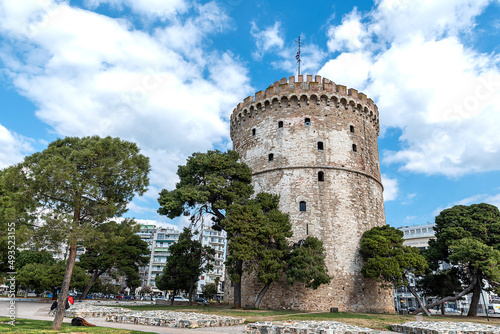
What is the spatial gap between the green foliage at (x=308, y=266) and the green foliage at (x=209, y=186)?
15.8 feet

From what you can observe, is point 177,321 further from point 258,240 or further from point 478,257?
point 478,257

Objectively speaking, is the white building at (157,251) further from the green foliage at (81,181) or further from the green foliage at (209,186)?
the green foliage at (81,181)

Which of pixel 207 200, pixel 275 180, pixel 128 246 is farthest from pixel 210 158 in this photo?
pixel 128 246

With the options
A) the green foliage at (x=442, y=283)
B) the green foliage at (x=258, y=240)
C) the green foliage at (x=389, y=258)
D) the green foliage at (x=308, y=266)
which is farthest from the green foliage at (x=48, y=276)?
the green foliage at (x=442, y=283)

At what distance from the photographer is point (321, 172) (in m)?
24.2

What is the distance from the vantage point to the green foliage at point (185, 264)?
2325 centimetres

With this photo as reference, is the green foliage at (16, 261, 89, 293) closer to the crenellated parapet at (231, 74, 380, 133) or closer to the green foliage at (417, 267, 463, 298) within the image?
the crenellated parapet at (231, 74, 380, 133)

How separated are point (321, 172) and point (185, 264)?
11.3 m

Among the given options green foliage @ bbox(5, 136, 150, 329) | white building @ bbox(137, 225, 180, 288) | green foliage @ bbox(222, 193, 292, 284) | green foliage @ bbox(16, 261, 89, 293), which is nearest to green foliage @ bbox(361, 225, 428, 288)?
green foliage @ bbox(222, 193, 292, 284)

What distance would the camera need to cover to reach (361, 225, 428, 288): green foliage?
64.6 feet

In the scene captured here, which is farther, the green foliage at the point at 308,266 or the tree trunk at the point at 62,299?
the green foliage at the point at 308,266

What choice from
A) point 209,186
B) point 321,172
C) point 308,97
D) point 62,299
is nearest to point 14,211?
point 62,299

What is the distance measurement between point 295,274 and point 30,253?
30.6 metres

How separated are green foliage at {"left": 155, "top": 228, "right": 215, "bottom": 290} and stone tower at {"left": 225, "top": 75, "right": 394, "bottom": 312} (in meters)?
3.02
